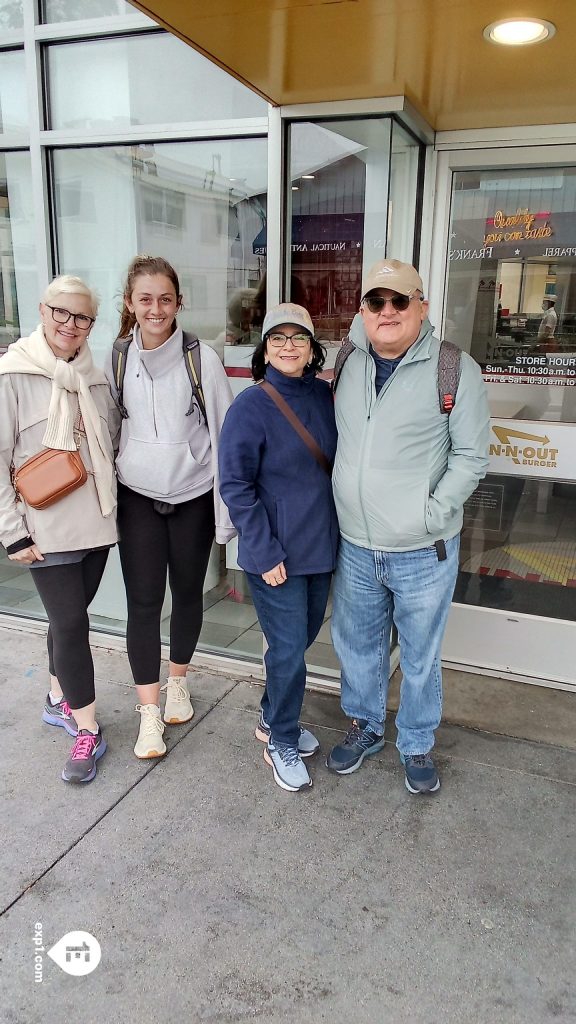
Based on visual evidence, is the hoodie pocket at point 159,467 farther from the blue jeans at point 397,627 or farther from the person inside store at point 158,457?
the blue jeans at point 397,627

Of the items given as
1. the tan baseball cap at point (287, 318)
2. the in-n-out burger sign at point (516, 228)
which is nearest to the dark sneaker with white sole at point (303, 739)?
the tan baseball cap at point (287, 318)

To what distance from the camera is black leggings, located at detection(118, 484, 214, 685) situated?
3.16m

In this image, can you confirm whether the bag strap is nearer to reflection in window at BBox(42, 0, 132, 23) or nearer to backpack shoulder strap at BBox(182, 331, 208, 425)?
backpack shoulder strap at BBox(182, 331, 208, 425)

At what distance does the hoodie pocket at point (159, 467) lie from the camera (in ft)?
9.96

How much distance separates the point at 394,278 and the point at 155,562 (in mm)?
1512

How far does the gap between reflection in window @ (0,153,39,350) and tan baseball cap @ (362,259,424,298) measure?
265 cm

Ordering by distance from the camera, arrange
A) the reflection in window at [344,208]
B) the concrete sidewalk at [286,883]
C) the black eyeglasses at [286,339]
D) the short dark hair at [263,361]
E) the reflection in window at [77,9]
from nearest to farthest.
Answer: the concrete sidewalk at [286,883]
the black eyeglasses at [286,339]
the short dark hair at [263,361]
the reflection in window at [344,208]
the reflection in window at [77,9]

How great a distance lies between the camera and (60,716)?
11.6 ft

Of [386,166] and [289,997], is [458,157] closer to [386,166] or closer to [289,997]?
[386,166]

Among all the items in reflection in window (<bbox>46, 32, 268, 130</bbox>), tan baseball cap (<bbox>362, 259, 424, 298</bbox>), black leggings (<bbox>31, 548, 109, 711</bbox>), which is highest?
reflection in window (<bbox>46, 32, 268, 130</bbox>)

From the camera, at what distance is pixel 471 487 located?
2.71 m

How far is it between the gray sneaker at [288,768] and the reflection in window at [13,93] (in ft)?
12.1

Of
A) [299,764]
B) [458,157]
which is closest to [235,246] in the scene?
[458,157]

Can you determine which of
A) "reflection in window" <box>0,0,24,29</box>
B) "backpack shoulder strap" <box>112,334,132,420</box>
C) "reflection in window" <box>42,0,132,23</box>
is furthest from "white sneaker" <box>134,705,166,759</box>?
"reflection in window" <box>0,0,24,29</box>
